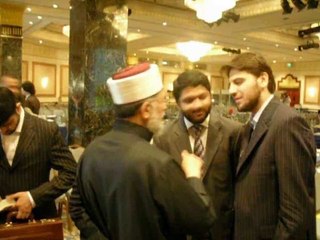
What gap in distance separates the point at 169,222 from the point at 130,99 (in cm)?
49

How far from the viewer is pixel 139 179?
1.38 meters

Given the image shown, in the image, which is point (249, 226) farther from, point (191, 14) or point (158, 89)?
point (191, 14)

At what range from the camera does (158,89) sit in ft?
5.12

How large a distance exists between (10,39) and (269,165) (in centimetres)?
697

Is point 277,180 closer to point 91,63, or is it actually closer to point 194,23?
point 91,63

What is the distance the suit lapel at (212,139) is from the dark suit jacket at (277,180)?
207 mm

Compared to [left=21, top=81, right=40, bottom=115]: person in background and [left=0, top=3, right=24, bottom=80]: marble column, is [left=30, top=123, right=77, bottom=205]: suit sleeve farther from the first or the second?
[left=0, top=3, right=24, bottom=80]: marble column

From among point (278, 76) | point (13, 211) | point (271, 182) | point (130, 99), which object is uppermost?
point (278, 76)

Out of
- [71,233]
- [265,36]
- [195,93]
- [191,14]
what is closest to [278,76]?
[265,36]

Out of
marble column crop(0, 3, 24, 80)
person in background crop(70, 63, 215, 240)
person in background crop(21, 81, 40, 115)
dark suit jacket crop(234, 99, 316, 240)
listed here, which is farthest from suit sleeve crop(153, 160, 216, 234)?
marble column crop(0, 3, 24, 80)

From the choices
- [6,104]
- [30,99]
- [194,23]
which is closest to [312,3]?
[194,23]

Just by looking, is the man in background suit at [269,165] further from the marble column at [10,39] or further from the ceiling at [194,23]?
the marble column at [10,39]

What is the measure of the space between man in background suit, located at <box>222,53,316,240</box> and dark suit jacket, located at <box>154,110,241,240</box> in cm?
15

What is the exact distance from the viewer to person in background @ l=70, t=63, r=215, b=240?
4.57 feet
